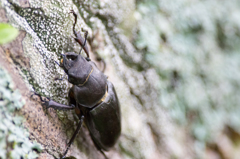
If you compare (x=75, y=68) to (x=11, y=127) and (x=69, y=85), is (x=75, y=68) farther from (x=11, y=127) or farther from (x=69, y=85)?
(x=11, y=127)

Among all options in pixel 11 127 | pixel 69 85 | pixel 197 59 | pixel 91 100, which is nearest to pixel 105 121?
pixel 91 100

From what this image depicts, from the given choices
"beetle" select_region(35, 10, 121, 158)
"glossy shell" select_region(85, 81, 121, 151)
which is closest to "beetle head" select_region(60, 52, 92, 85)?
"beetle" select_region(35, 10, 121, 158)

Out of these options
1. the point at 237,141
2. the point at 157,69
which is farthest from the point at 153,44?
the point at 237,141

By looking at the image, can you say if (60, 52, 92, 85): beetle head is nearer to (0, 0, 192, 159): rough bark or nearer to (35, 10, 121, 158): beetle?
(35, 10, 121, 158): beetle

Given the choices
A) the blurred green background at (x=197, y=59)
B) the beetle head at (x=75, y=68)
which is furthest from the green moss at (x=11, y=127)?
the blurred green background at (x=197, y=59)

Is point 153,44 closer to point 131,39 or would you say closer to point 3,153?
point 131,39
